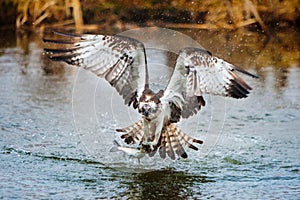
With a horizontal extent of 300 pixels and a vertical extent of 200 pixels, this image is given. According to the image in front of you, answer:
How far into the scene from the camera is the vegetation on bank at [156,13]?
14617mm

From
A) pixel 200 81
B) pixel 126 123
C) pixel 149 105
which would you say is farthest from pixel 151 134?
pixel 126 123

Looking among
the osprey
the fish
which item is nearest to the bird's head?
the osprey

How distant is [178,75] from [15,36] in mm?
9407

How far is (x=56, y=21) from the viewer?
1573 cm

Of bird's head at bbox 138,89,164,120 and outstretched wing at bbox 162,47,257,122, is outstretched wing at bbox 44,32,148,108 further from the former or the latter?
outstretched wing at bbox 162,47,257,122

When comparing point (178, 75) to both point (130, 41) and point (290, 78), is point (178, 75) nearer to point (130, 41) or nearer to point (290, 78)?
point (130, 41)

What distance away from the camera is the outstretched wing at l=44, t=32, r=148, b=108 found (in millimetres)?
6070

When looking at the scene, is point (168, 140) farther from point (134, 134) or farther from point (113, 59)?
point (113, 59)

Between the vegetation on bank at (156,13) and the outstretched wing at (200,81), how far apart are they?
8.44m

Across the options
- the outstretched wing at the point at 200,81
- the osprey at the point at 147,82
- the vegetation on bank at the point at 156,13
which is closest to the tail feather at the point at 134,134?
the osprey at the point at 147,82

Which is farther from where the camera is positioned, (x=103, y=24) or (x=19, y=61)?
(x=103, y=24)

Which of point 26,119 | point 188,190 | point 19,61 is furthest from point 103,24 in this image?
point 188,190

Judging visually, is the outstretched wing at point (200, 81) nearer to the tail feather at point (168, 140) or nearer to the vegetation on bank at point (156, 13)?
the tail feather at point (168, 140)

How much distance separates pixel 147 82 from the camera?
609 cm
